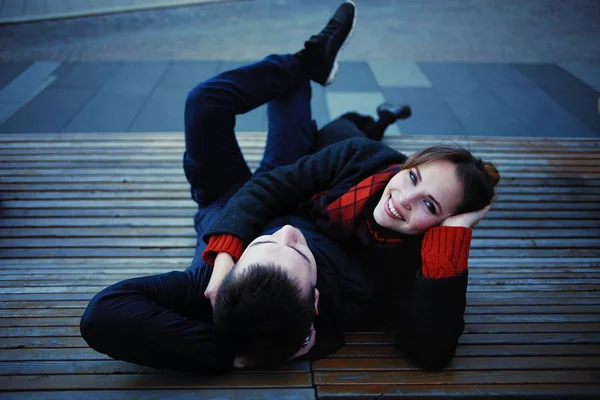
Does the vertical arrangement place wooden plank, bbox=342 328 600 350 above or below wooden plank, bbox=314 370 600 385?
below

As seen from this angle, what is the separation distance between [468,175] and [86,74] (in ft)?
15.4

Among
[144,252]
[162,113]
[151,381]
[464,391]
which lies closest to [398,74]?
[162,113]

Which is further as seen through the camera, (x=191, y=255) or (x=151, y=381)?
(x=191, y=255)

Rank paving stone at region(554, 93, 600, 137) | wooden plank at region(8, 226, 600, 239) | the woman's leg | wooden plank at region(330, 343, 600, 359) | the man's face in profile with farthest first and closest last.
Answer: paving stone at region(554, 93, 600, 137)
wooden plank at region(8, 226, 600, 239)
the woman's leg
wooden plank at region(330, 343, 600, 359)
the man's face in profile

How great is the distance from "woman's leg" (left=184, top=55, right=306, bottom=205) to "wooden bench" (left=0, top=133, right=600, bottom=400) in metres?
0.32

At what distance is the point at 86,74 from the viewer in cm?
532

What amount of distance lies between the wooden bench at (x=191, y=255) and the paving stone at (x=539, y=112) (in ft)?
2.90

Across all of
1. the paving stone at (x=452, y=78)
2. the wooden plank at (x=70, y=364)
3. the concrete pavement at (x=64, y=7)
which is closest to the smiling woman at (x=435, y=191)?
the wooden plank at (x=70, y=364)

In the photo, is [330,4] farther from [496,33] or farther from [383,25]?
[496,33]

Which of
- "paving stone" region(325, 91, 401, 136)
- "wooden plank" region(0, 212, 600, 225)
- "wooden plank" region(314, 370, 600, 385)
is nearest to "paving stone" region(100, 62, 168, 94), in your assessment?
"paving stone" region(325, 91, 401, 136)

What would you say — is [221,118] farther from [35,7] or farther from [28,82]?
[35,7]

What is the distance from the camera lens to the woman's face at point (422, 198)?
1873 mm

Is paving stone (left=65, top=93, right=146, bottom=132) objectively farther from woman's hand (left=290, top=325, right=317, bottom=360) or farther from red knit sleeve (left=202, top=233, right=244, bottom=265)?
woman's hand (left=290, top=325, right=317, bottom=360)

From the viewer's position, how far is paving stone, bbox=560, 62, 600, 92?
203 inches
